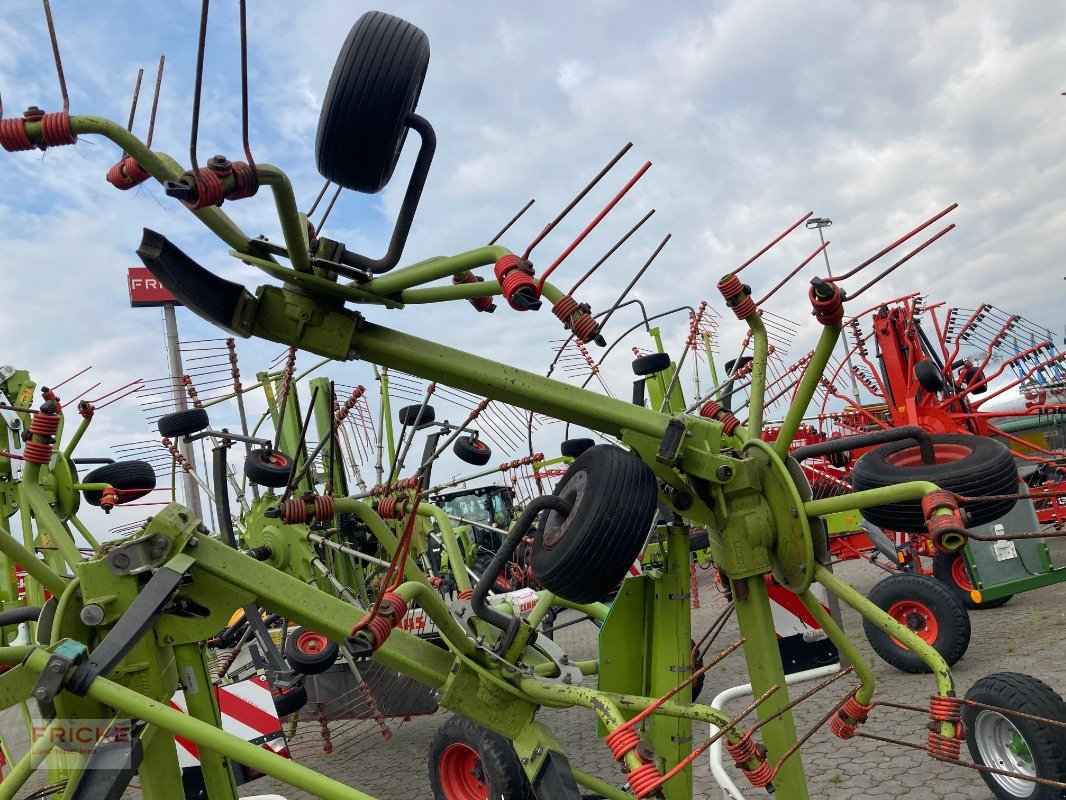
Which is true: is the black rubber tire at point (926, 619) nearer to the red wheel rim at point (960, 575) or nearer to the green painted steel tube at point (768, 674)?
the red wheel rim at point (960, 575)

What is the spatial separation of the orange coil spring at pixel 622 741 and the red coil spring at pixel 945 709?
1.16m

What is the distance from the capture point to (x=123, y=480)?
6633mm

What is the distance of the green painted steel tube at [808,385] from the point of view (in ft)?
10.4

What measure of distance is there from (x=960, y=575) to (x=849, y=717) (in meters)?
5.75

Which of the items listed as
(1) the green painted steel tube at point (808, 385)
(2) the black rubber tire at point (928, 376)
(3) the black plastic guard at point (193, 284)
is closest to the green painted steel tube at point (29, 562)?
(3) the black plastic guard at point (193, 284)

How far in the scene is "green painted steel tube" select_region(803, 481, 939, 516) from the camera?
2.94m

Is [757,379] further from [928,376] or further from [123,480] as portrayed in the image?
[928,376]

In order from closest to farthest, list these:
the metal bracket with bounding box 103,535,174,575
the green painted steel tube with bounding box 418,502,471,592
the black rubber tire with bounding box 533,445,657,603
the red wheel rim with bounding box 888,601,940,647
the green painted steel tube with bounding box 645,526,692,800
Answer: the black rubber tire with bounding box 533,445,657,603 → the metal bracket with bounding box 103,535,174,575 → the green painted steel tube with bounding box 645,526,692,800 → the green painted steel tube with bounding box 418,502,471,592 → the red wheel rim with bounding box 888,601,940,647

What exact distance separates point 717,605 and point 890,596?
5.25 metres

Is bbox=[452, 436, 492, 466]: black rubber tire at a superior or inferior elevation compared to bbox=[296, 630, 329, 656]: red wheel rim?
superior

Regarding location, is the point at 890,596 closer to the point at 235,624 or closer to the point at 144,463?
the point at 235,624

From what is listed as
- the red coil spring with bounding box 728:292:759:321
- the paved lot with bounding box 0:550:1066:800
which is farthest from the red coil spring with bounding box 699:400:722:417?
the paved lot with bounding box 0:550:1066:800

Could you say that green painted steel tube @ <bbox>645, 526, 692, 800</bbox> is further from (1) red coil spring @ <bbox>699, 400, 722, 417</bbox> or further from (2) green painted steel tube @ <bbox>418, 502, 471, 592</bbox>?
(2) green painted steel tube @ <bbox>418, 502, 471, 592</bbox>

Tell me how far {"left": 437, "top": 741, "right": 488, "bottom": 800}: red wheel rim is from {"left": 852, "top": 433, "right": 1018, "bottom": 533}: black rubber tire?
2580 millimetres
